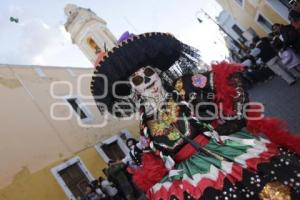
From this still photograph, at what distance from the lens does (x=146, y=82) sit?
10.8ft

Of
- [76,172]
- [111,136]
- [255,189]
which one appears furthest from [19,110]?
[255,189]

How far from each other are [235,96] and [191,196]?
33.7 inches

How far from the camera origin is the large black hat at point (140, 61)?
316 cm

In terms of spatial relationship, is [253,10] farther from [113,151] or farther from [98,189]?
[98,189]

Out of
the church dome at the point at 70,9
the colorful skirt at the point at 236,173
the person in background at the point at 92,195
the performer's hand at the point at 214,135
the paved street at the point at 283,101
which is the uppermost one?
the church dome at the point at 70,9

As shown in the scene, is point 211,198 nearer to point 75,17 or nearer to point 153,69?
point 153,69

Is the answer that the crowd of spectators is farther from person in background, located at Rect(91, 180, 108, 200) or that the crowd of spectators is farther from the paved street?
person in background, located at Rect(91, 180, 108, 200)

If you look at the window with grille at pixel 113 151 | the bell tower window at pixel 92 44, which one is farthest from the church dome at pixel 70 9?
the window with grille at pixel 113 151

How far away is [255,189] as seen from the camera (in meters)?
2.55

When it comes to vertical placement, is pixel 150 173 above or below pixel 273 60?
above

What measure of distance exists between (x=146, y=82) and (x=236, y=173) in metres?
1.13

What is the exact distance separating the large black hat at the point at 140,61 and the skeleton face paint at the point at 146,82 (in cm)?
5

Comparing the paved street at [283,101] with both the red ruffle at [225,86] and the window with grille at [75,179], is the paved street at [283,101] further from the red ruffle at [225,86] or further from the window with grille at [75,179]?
the window with grille at [75,179]

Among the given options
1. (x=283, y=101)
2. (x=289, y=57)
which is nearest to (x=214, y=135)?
(x=283, y=101)
